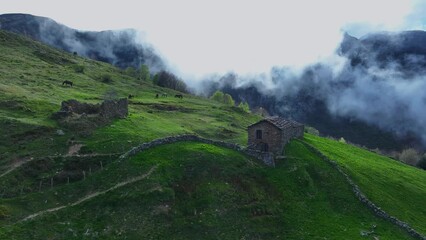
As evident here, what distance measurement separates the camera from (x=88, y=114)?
236 feet

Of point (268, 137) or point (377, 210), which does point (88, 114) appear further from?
point (377, 210)

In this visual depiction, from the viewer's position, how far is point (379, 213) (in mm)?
54031

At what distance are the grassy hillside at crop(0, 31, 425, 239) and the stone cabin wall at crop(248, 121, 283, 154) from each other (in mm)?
2396

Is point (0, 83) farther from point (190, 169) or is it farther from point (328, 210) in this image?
point (328, 210)

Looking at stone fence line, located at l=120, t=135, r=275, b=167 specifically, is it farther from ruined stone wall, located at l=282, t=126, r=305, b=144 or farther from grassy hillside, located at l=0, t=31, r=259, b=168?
ruined stone wall, located at l=282, t=126, r=305, b=144

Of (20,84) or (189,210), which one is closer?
(189,210)

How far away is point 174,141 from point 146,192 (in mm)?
13673

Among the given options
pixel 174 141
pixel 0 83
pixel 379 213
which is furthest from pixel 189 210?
pixel 0 83

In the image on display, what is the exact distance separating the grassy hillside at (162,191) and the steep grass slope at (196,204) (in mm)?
116

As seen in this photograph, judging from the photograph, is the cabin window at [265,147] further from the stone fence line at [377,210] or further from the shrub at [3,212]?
the shrub at [3,212]

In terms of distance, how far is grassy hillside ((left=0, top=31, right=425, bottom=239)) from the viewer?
43469 mm

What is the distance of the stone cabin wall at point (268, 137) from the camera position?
6581 cm

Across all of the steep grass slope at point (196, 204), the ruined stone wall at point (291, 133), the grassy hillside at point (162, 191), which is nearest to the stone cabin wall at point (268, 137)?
the ruined stone wall at point (291, 133)

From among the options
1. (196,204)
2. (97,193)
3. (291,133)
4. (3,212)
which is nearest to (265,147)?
(291,133)
